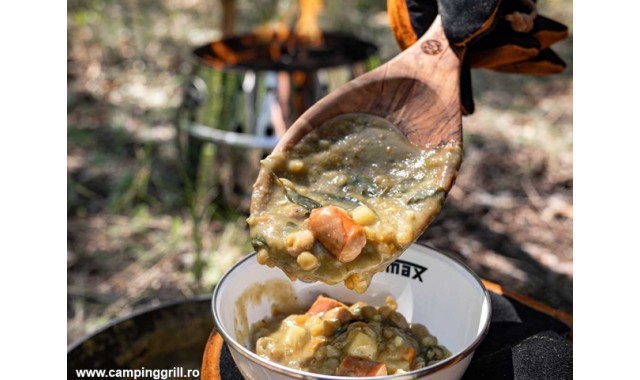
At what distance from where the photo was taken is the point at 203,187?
150 inches

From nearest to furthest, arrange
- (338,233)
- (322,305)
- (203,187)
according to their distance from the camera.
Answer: (338,233) < (322,305) < (203,187)

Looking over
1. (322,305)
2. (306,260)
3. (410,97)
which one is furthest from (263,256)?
(410,97)

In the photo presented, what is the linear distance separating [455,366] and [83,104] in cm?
424

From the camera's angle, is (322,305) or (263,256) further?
(322,305)

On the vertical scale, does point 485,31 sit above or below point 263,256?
above

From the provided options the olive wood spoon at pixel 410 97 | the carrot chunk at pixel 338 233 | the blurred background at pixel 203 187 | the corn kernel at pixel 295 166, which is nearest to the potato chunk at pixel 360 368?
the carrot chunk at pixel 338 233

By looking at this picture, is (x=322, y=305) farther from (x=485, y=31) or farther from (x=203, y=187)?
(x=203, y=187)

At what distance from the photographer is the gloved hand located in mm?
1763

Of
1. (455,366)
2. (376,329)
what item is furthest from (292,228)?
(455,366)

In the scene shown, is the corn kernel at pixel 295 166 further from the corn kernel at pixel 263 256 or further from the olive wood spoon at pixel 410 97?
the corn kernel at pixel 263 256

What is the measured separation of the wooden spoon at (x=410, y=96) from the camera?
1.71 meters

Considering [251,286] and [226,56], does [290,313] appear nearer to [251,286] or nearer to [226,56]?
[251,286]

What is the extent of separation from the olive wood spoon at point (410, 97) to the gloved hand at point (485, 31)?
0.25 ft

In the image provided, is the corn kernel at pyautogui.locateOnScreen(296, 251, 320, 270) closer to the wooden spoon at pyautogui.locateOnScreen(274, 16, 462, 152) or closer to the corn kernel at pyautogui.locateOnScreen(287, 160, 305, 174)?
the corn kernel at pyautogui.locateOnScreen(287, 160, 305, 174)
